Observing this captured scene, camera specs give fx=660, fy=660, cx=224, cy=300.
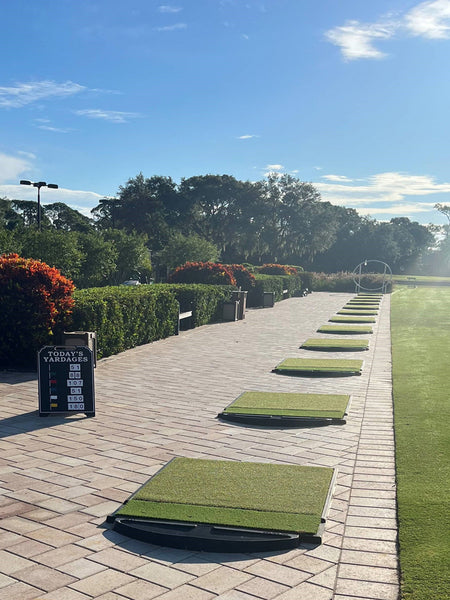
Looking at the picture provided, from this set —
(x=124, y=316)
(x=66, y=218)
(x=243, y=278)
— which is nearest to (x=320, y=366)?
(x=124, y=316)

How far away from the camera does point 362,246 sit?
311 ft

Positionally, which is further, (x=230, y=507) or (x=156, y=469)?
(x=156, y=469)

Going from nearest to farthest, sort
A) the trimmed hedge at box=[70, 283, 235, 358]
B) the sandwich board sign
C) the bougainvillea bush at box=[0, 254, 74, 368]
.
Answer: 1. the sandwich board sign
2. the bougainvillea bush at box=[0, 254, 74, 368]
3. the trimmed hedge at box=[70, 283, 235, 358]

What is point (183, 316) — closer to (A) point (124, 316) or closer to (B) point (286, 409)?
(A) point (124, 316)

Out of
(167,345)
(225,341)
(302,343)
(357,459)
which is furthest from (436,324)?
(357,459)

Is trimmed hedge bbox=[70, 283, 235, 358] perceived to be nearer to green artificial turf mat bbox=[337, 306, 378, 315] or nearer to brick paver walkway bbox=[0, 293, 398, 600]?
brick paver walkway bbox=[0, 293, 398, 600]

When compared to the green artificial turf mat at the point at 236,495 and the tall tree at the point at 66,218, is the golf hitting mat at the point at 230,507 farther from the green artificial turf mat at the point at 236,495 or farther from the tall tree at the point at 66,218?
the tall tree at the point at 66,218

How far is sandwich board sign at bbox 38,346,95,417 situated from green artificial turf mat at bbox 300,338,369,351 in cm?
926

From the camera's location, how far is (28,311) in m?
13.6

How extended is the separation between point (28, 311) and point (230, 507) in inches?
348

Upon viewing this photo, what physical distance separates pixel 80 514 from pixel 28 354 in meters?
8.32

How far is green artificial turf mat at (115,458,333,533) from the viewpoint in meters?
5.69

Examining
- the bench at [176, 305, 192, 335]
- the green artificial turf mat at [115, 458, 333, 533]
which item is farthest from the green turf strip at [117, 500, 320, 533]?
the bench at [176, 305, 192, 335]

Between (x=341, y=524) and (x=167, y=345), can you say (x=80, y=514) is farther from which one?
(x=167, y=345)
